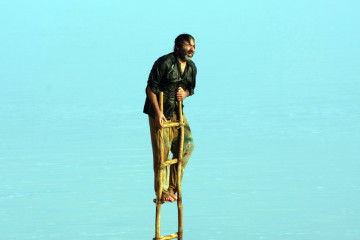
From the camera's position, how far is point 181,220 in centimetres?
1328

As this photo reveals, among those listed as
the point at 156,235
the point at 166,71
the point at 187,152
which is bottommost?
the point at 156,235

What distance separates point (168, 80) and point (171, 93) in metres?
0.16

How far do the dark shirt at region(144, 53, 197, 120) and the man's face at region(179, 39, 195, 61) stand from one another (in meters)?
0.09

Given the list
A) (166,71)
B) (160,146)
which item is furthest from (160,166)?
(166,71)

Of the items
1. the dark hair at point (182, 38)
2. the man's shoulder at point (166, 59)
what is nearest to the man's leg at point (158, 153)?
the man's shoulder at point (166, 59)

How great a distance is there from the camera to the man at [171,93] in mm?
13031

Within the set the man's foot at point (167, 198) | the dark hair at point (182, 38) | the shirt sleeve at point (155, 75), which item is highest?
the dark hair at point (182, 38)

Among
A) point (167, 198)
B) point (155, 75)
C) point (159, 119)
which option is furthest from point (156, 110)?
point (167, 198)

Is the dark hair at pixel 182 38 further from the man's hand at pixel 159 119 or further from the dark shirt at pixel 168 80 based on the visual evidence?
the man's hand at pixel 159 119

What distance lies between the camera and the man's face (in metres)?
13.1

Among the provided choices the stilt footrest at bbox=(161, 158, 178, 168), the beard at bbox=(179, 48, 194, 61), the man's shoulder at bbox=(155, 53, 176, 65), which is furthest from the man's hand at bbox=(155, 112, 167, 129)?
the beard at bbox=(179, 48, 194, 61)

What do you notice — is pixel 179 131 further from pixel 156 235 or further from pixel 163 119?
pixel 156 235

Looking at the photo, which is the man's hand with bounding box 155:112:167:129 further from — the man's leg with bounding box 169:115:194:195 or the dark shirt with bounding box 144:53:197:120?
the man's leg with bounding box 169:115:194:195

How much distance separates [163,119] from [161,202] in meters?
0.93
